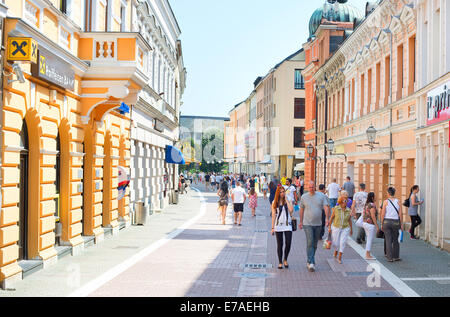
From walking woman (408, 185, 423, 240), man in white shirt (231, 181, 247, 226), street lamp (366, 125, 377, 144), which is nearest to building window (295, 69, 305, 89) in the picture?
street lamp (366, 125, 377, 144)

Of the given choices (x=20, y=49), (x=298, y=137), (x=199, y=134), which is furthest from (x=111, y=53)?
(x=199, y=134)

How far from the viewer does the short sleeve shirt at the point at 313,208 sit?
12.5 meters

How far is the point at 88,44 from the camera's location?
562 inches

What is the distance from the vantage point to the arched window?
11.6 metres

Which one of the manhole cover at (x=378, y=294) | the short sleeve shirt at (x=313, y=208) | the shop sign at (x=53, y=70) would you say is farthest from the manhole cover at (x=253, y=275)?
the shop sign at (x=53, y=70)

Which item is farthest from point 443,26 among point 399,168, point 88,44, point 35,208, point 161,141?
point 161,141

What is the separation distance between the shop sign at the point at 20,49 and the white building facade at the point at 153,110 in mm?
11110

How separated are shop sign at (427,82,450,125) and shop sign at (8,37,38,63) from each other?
401 inches

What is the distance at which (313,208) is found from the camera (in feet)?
41.2

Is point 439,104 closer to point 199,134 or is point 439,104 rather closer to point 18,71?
point 18,71

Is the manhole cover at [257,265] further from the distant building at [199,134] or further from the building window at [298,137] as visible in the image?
the building window at [298,137]
